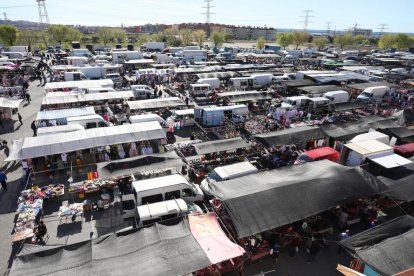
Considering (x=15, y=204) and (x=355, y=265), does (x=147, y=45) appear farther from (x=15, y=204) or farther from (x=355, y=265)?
(x=355, y=265)

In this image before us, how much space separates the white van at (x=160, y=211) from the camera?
10812 millimetres

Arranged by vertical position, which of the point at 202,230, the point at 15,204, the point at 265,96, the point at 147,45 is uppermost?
the point at 147,45

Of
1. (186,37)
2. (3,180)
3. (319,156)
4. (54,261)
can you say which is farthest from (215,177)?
(186,37)

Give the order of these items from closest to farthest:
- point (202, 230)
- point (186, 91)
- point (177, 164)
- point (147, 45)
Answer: point (202, 230)
point (177, 164)
point (186, 91)
point (147, 45)

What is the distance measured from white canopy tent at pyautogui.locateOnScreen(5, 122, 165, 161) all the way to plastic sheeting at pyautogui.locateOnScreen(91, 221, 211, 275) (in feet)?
28.9

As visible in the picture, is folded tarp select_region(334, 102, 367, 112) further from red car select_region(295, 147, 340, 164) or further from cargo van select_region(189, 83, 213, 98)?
cargo van select_region(189, 83, 213, 98)

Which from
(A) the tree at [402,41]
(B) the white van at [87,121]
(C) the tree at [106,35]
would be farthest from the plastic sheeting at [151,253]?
(A) the tree at [402,41]

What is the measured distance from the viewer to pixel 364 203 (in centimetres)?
1334

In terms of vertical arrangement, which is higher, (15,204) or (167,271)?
(167,271)

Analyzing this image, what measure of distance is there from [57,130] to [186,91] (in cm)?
1961

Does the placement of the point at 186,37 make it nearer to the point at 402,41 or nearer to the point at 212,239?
the point at 402,41

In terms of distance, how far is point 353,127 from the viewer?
19547 millimetres

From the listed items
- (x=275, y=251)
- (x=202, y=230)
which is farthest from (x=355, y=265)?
(x=202, y=230)

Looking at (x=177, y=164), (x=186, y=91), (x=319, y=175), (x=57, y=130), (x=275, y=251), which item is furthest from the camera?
(x=186, y=91)
